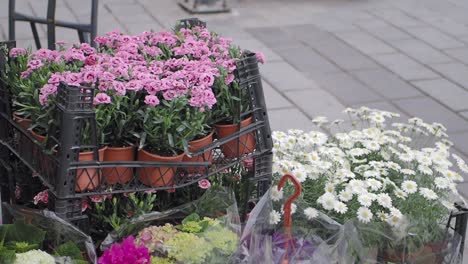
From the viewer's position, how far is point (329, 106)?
484 cm

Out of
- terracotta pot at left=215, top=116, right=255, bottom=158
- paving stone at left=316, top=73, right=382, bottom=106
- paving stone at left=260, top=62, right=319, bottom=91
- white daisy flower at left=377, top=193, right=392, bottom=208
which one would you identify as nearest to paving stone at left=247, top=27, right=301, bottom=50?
paving stone at left=260, top=62, right=319, bottom=91

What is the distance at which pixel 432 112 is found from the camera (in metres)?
4.82

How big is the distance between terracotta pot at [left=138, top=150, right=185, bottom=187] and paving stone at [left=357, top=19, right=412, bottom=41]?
15.1 feet

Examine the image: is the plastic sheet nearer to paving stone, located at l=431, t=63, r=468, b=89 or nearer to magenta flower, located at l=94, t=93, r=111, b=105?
magenta flower, located at l=94, t=93, r=111, b=105

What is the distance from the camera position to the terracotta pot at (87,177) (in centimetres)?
196

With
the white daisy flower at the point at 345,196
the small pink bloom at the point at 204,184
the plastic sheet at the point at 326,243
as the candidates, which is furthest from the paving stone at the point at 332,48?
the small pink bloom at the point at 204,184

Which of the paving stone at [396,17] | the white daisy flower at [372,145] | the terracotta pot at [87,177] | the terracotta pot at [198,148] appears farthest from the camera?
the paving stone at [396,17]

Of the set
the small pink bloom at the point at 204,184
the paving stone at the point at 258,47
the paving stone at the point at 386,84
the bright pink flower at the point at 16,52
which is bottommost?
the paving stone at the point at 386,84

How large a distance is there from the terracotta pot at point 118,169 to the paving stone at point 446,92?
3368 mm

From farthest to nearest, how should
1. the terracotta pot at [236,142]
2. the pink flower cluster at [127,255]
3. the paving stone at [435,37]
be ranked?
the paving stone at [435,37]
the terracotta pot at [236,142]
the pink flower cluster at [127,255]

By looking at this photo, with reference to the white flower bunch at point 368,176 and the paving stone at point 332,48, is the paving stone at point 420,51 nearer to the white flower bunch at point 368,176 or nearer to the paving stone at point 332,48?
the paving stone at point 332,48

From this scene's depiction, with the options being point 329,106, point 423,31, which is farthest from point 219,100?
point 423,31

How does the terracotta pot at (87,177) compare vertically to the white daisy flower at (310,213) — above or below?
above

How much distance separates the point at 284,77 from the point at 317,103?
20.9 inches
